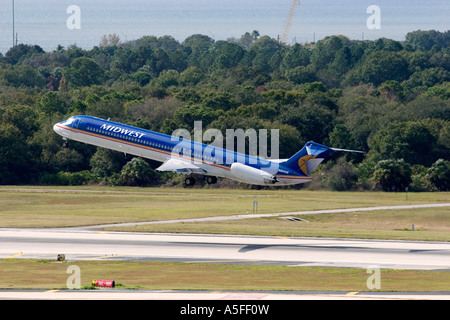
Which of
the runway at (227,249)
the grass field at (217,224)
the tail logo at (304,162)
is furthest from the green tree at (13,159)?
the tail logo at (304,162)

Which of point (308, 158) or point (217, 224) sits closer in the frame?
point (217, 224)

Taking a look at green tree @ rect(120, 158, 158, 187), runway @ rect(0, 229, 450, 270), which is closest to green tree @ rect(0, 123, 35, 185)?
green tree @ rect(120, 158, 158, 187)

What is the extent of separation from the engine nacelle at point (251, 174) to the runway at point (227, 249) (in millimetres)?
19218

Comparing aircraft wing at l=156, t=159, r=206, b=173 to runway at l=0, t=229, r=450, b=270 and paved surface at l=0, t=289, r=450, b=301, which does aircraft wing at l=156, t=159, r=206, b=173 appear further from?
paved surface at l=0, t=289, r=450, b=301

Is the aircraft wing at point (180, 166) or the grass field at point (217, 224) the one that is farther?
the aircraft wing at point (180, 166)

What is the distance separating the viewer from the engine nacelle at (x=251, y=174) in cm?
9850

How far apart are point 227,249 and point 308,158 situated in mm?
26159

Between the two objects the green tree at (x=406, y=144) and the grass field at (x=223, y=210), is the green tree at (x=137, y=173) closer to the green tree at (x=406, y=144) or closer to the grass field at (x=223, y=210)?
the grass field at (x=223, y=210)

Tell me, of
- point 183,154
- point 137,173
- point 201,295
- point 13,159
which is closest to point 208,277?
point 201,295

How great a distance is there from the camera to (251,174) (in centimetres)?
9900

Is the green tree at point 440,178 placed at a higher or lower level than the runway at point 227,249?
lower

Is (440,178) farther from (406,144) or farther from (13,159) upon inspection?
(13,159)

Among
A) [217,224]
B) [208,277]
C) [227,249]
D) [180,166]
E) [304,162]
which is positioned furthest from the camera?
[180,166]
